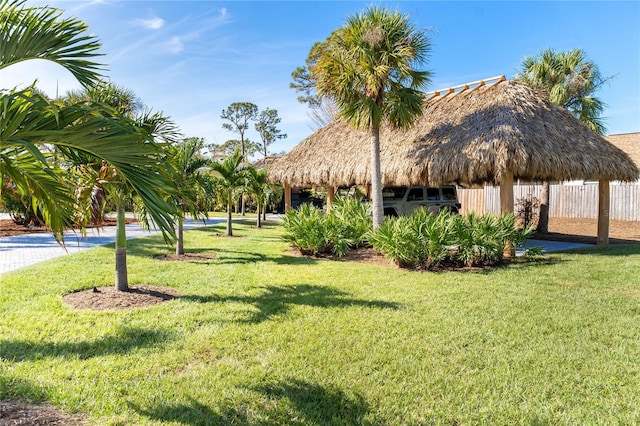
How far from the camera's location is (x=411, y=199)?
13.5 meters

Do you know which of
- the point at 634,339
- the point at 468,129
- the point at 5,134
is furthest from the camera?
the point at 468,129

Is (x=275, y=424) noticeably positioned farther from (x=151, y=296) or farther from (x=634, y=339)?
(x=634, y=339)

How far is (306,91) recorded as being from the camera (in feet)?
102

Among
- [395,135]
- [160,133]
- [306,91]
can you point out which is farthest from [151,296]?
[306,91]

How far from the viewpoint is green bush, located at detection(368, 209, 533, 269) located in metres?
8.17

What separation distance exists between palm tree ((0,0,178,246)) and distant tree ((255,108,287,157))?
39.1 m

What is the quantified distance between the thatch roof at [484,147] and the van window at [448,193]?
3.40 m

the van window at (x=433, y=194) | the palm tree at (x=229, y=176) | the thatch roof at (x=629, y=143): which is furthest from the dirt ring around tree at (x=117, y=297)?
the thatch roof at (x=629, y=143)

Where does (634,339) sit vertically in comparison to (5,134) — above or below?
below

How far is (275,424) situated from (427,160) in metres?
9.25

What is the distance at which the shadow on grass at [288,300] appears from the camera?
5.35 meters

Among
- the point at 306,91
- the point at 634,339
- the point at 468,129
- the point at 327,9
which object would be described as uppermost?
the point at 306,91

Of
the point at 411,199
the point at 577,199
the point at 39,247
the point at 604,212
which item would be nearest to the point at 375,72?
the point at 411,199

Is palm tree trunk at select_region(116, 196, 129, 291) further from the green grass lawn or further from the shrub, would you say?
the shrub
